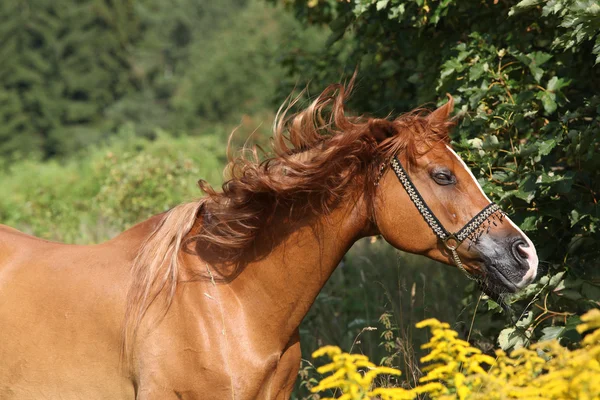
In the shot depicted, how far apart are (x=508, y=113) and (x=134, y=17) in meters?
54.3

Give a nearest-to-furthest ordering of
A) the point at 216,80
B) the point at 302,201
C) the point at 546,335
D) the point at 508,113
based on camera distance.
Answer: the point at 302,201 → the point at 546,335 → the point at 508,113 → the point at 216,80

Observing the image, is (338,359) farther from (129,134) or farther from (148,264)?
(129,134)

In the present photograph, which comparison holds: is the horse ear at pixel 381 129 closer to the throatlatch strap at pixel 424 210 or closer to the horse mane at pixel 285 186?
the horse mane at pixel 285 186

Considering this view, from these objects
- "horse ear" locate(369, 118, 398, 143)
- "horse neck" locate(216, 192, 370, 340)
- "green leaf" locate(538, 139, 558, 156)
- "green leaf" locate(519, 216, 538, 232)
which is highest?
"horse ear" locate(369, 118, 398, 143)

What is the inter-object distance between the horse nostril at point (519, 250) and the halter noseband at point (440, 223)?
0.40ft

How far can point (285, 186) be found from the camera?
3375 mm

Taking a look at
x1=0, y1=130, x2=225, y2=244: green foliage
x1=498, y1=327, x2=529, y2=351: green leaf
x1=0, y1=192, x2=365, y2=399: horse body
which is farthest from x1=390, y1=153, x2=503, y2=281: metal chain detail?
x1=0, y1=130, x2=225, y2=244: green foliage

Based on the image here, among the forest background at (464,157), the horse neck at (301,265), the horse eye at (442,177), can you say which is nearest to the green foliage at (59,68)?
the forest background at (464,157)

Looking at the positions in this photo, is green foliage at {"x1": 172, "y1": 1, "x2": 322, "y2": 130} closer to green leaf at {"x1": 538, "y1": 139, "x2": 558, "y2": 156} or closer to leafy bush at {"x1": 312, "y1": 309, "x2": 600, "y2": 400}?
green leaf at {"x1": 538, "y1": 139, "x2": 558, "y2": 156}

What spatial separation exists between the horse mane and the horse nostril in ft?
1.80

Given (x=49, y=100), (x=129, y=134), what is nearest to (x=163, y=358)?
(x=129, y=134)

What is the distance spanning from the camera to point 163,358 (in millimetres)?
3223

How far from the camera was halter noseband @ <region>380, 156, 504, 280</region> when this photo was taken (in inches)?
129

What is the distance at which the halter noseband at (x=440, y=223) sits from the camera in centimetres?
327
